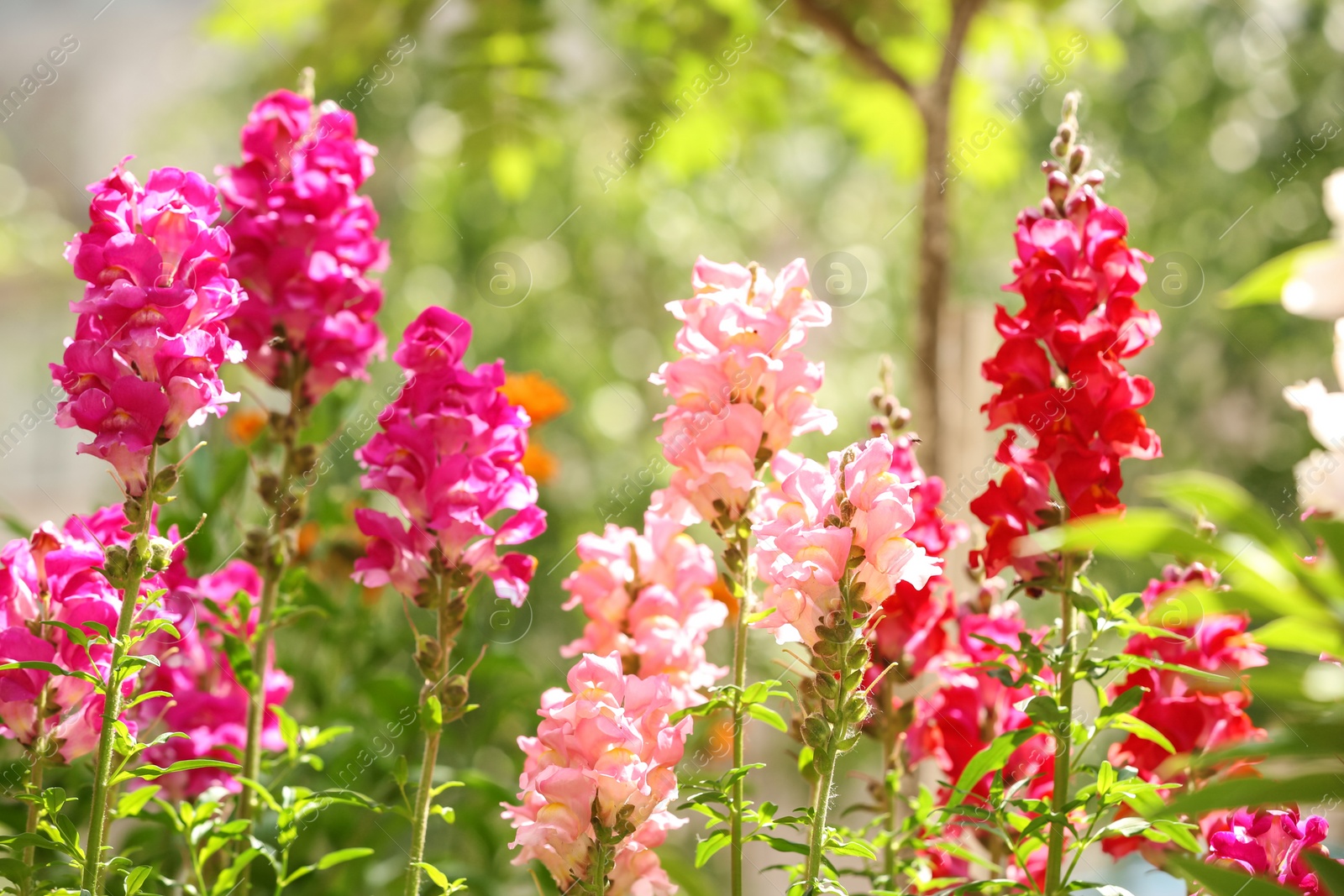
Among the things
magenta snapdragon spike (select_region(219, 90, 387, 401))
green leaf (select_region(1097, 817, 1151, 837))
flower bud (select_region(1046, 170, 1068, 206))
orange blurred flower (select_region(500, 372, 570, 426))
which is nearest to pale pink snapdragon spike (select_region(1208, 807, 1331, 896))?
green leaf (select_region(1097, 817, 1151, 837))

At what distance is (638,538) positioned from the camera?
3.16 ft

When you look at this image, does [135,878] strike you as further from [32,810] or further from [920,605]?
[920,605]

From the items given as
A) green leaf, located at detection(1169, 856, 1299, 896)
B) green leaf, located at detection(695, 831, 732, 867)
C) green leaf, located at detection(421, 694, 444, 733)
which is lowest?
green leaf, located at detection(1169, 856, 1299, 896)

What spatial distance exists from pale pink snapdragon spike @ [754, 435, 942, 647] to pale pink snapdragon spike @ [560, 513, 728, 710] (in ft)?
0.48

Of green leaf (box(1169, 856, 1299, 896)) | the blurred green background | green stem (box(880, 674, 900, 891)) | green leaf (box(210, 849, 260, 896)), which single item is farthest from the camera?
the blurred green background

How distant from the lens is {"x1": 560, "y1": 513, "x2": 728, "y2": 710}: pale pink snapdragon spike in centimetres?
92

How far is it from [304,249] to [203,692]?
0.45 metres

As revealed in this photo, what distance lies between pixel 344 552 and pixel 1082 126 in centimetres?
333

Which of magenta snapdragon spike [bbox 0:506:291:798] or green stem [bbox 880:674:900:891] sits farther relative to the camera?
green stem [bbox 880:674:900:891]

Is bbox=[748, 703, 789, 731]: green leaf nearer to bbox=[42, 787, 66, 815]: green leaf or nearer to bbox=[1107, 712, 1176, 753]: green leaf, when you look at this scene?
bbox=[1107, 712, 1176, 753]: green leaf

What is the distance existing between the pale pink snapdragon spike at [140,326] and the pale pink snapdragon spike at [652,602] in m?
0.33

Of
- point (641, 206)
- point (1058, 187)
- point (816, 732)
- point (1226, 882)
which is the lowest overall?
point (1226, 882)

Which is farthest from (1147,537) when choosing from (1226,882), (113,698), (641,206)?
(641,206)

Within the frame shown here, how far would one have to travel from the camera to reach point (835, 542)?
2.49 ft
